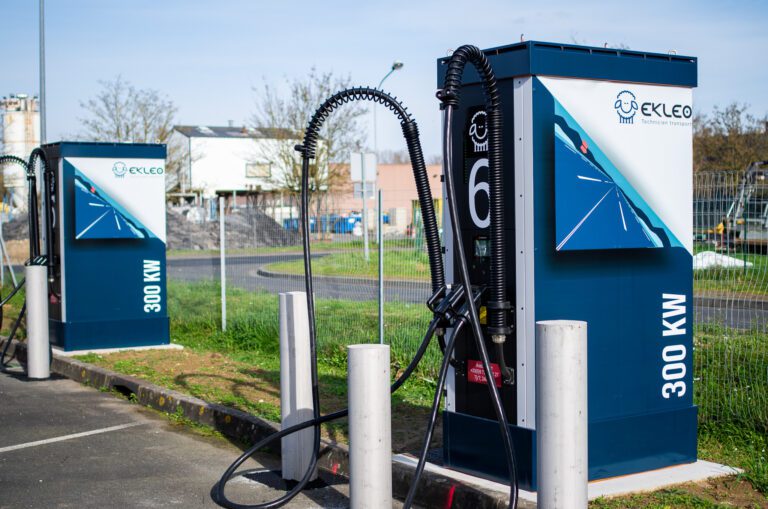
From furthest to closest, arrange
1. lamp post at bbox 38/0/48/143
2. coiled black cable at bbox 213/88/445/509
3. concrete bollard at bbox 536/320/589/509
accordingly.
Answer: lamp post at bbox 38/0/48/143 < coiled black cable at bbox 213/88/445/509 < concrete bollard at bbox 536/320/589/509

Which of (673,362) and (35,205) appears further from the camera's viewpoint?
(35,205)

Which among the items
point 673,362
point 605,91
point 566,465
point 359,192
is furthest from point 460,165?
point 359,192

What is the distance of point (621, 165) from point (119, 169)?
7982 millimetres

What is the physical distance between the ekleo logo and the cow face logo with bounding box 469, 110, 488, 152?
7.26m

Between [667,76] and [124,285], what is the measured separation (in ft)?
26.7

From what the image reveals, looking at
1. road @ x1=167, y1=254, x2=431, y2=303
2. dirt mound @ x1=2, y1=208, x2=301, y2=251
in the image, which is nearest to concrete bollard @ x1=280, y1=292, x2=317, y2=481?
road @ x1=167, y1=254, x2=431, y2=303

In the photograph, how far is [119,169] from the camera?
1209 centimetres

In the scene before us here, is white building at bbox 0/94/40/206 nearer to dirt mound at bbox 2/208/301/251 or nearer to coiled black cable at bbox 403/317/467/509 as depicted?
dirt mound at bbox 2/208/301/251

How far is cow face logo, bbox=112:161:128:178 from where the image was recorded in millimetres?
12055

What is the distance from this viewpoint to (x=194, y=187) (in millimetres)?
67688

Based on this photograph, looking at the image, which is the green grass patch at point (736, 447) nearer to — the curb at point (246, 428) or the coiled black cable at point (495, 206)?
the curb at point (246, 428)

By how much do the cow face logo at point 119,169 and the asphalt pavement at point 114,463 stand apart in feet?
11.8

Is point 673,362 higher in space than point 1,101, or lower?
lower

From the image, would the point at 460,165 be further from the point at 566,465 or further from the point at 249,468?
the point at 249,468
